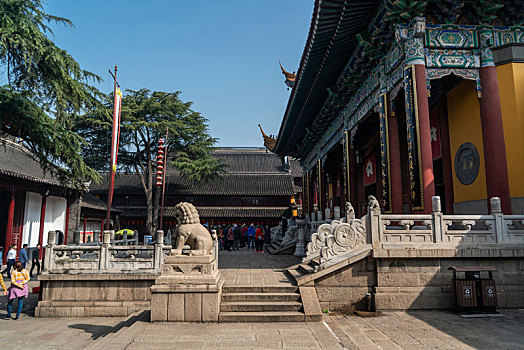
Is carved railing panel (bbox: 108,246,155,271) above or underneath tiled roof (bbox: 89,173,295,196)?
underneath

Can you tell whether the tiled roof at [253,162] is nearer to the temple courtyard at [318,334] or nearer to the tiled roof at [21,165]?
the tiled roof at [21,165]

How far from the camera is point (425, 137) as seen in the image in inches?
331

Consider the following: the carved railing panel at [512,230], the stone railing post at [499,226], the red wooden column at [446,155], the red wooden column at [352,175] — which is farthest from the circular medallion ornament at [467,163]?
the red wooden column at [352,175]

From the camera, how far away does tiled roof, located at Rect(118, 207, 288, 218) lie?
33.5 m

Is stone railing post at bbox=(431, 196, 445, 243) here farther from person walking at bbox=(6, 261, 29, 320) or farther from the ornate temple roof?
the ornate temple roof

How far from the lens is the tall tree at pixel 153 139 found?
29.6 meters

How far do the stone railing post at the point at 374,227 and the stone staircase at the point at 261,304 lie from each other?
73.0 inches

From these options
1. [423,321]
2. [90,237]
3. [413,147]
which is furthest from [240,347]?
[90,237]

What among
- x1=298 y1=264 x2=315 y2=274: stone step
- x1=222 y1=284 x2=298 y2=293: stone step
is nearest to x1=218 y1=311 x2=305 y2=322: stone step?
x1=222 y1=284 x2=298 y2=293: stone step

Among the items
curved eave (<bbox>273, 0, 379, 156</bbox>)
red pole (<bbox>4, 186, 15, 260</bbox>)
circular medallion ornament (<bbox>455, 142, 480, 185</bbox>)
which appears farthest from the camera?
red pole (<bbox>4, 186, 15, 260</bbox>)

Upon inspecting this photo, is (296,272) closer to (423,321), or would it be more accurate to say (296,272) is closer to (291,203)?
(423,321)

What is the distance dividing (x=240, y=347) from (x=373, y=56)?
8.60m

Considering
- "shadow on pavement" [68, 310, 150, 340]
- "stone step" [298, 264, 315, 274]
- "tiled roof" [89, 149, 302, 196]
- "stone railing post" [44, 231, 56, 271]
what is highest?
"tiled roof" [89, 149, 302, 196]

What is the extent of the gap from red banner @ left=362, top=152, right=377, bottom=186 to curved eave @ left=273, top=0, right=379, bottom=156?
3241 millimetres
